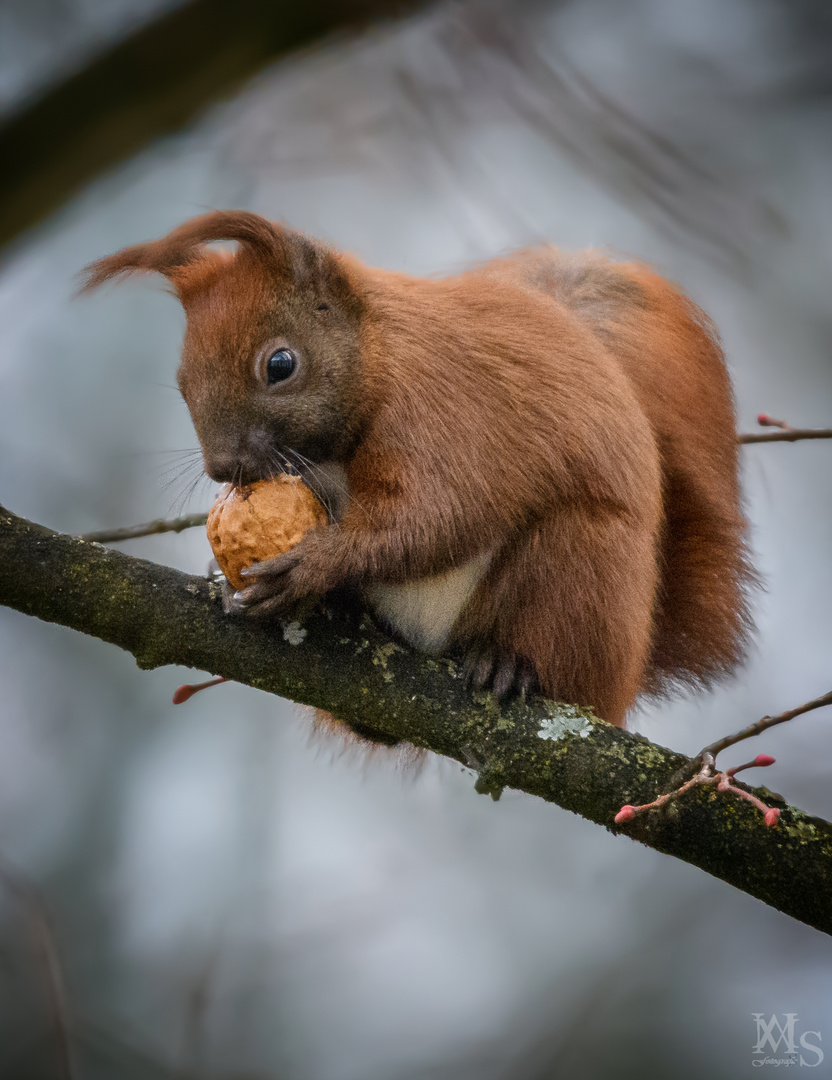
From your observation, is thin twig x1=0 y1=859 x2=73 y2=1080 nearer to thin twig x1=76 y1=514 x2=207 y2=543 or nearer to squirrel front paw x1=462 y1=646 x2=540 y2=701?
thin twig x1=76 y1=514 x2=207 y2=543

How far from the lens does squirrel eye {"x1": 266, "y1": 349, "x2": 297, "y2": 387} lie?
2578 mm

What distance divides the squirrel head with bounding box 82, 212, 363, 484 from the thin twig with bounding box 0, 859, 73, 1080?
1768mm

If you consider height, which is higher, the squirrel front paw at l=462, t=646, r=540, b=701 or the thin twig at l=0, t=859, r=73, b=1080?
the squirrel front paw at l=462, t=646, r=540, b=701

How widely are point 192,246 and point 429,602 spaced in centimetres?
124

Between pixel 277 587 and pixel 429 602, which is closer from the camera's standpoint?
pixel 277 587

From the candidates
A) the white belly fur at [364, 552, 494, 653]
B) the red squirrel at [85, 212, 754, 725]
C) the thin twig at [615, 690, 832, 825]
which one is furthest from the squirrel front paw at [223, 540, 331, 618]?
the thin twig at [615, 690, 832, 825]

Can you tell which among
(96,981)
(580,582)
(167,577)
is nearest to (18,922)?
(96,981)

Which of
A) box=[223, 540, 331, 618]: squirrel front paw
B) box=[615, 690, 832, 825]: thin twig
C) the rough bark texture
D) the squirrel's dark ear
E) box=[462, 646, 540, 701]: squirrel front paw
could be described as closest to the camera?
box=[615, 690, 832, 825]: thin twig

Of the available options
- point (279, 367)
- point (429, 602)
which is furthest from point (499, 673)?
point (279, 367)

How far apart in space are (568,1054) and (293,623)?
3383 millimetres

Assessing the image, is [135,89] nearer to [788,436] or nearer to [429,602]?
[429,602]

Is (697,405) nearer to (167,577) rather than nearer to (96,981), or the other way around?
(167,577)

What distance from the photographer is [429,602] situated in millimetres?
2584

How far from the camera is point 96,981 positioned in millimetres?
4711
